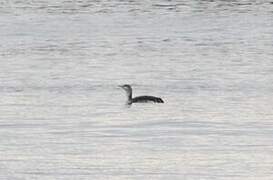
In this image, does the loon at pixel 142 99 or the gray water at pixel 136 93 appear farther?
the loon at pixel 142 99

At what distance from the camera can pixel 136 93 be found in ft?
134

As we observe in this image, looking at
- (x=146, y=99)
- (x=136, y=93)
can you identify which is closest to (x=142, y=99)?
(x=146, y=99)

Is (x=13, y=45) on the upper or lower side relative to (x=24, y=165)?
upper

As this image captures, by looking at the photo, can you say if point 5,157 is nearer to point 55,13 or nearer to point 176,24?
point 176,24

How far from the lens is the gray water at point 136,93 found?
28.2 metres

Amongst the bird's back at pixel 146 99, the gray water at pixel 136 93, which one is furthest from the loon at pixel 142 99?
the gray water at pixel 136 93

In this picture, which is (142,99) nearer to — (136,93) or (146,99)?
(146,99)

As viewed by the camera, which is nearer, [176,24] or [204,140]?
[204,140]

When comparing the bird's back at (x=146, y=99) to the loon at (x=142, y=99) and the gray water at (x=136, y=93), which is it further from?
the gray water at (x=136, y=93)

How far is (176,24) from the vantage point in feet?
224

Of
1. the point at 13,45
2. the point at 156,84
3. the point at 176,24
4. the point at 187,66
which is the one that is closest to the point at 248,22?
the point at 176,24

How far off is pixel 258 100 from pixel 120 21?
32.2 metres

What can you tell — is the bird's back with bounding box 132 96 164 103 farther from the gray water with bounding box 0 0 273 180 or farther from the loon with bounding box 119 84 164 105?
the gray water with bounding box 0 0 273 180

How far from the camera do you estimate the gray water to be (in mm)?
28250
